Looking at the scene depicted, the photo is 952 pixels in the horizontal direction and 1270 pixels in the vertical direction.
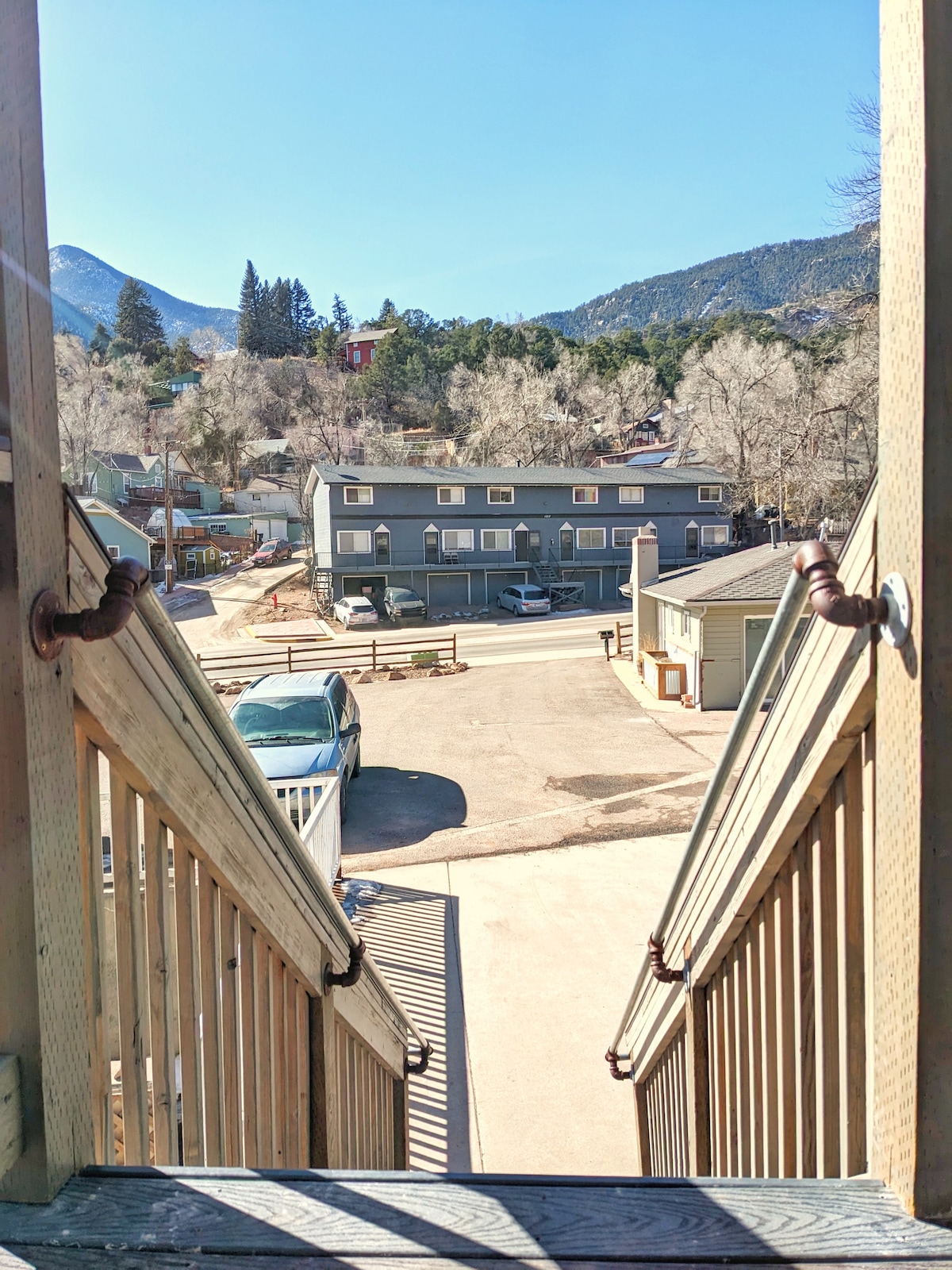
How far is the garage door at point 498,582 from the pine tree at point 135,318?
6067cm

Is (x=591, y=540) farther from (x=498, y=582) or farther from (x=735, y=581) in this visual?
(x=735, y=581)

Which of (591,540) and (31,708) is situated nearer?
(31,708)

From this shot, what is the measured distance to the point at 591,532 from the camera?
42.2m

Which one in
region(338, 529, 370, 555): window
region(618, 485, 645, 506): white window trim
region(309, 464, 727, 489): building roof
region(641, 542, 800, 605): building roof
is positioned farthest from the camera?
region(618, 485, 645, 506): white window trim

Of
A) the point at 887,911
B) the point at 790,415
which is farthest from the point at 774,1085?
the point at 790,415

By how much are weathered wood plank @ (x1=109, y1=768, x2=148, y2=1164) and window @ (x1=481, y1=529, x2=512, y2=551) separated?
39.4 metres

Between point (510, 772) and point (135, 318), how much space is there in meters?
88.2

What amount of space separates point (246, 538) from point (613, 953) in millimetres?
47534

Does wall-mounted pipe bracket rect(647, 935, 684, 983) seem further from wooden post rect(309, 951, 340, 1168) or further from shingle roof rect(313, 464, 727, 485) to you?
shingle roof rect(313, 464, 727, 485)

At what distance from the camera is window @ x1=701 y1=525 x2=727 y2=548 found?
43.8 meters

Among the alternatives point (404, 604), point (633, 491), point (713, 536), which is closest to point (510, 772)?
point (404, 604)

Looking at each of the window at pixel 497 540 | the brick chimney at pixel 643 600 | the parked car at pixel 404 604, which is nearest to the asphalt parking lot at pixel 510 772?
the brick chimney at pixel 643 600

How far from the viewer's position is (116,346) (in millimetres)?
82375

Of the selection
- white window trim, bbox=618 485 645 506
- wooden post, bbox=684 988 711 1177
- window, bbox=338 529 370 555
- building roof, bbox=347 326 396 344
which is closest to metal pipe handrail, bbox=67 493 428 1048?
wooden post, bbox=684 988 711 1177
